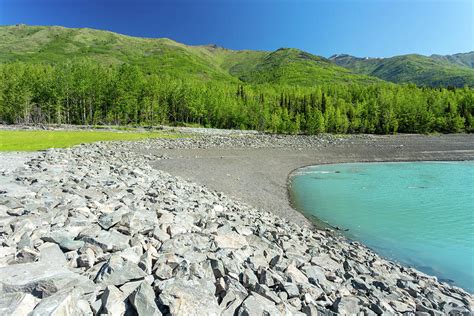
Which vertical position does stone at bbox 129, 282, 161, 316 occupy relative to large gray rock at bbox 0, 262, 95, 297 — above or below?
below

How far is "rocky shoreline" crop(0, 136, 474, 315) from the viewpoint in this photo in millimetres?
5492

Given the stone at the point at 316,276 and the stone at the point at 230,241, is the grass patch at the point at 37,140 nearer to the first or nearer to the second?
the stone at the point at 230,241

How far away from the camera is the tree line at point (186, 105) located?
93.2m

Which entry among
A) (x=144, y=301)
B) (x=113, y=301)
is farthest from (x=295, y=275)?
(x=113, y=301)

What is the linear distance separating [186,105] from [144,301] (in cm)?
11187

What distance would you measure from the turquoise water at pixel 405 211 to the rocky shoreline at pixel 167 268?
3.16 metres

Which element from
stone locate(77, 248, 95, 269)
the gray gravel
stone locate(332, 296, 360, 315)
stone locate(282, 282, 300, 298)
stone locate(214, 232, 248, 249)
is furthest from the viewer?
the gray gravel

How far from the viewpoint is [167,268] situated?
672 cm

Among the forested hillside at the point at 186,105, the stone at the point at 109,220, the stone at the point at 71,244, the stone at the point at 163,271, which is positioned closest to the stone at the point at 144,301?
the stone at the point at 163,271

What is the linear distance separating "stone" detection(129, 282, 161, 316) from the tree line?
97.8 metres

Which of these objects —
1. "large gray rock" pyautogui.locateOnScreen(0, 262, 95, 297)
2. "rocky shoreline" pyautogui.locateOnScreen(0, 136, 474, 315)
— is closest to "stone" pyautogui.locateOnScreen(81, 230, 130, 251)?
"rocky shoreline" pyautogui.locateOnScreen(0, 136, 474, 315)

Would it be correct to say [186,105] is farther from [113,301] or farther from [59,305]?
[59,305]

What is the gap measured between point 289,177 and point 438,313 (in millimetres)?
27010

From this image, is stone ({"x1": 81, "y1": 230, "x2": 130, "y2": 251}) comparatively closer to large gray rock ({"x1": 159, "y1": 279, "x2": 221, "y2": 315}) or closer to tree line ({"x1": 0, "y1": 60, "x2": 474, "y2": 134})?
large gray rock ({"x1": 159, "y1": 279, "x2": 221, "y2": 315})
